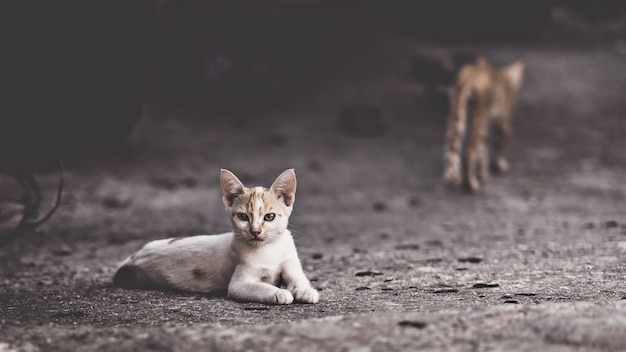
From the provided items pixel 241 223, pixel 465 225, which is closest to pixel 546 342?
pixel 241 223

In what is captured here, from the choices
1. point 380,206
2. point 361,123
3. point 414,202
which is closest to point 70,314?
point 380,206

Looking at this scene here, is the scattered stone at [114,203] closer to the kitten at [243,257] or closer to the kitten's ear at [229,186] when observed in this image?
the kitten at [243,257]

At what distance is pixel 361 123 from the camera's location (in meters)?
11.3

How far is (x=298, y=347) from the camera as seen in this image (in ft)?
9.01

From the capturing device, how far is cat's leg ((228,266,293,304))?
365 cm

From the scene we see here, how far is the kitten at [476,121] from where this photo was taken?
8.66 meters

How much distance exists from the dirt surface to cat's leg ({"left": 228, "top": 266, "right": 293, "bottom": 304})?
0.06 meters

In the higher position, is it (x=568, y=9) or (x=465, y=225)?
(x=568, y=9)

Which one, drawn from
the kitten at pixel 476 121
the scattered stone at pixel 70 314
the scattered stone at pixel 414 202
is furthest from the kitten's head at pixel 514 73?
the scattered stone at pixel 70 314

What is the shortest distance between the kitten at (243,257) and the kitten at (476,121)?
16.4 feet

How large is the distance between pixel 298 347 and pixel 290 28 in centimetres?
1118

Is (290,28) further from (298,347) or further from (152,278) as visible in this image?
(298,347)

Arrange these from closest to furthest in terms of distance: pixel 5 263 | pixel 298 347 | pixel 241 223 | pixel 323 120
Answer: pixel 298 347 → pixel 241 223 → pixel 5 263 → pixel 323 120

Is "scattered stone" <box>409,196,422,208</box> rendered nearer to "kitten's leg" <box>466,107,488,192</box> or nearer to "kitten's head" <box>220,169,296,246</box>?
"kitten's leg" <box>466,107,488,192</box>
